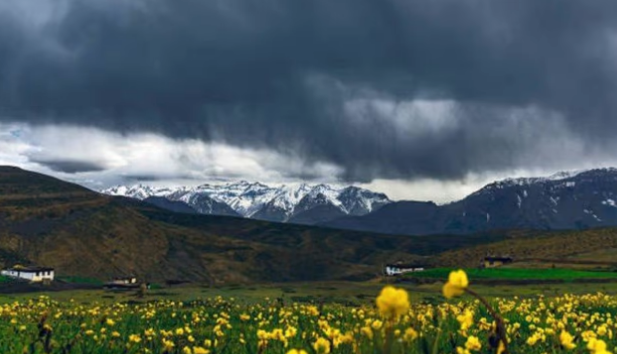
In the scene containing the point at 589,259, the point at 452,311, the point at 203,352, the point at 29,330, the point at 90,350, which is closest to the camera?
the point at 203,352

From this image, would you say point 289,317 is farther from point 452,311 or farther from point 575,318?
point 575,318

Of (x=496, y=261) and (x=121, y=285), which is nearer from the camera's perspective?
(x=121, y=285)

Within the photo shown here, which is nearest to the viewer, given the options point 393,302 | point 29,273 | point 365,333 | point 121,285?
point 393,302

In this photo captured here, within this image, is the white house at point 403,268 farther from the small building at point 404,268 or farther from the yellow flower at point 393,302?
the yellow flower at point 393,302

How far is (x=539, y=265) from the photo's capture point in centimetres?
13825

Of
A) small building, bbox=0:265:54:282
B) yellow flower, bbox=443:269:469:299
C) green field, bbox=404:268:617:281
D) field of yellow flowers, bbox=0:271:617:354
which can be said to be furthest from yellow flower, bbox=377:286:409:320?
small building, bbox=0:265:54:282

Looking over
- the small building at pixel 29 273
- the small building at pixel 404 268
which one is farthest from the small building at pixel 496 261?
the small building at pixel 29 273

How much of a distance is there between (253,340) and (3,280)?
139 m

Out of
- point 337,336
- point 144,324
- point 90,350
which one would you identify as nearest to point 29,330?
point 144,324

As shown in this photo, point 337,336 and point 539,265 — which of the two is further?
point 539,265

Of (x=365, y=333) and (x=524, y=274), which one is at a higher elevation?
(x=524, y=274)

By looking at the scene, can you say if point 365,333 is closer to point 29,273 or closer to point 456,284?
point 456,284

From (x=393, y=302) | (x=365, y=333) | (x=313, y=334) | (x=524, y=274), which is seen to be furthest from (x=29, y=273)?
(x=393, y=302)

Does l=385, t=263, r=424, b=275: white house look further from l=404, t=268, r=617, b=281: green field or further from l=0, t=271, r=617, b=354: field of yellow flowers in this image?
l=0, t=271, r=617, b=354: field of yellow flowers
